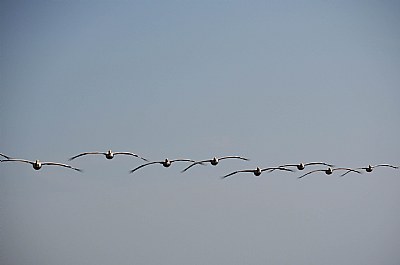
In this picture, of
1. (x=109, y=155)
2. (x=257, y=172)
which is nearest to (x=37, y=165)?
(x=109, y=155)

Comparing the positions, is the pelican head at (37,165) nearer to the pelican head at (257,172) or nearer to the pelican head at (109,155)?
the pelican head at (109,155)

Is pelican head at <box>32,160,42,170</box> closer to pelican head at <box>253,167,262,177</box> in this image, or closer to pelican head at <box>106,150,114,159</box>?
pelican head at <box>106,150,114,159</box>

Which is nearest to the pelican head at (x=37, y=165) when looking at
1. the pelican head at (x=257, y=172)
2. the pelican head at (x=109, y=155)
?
the pelican head at (x=109, y=155)

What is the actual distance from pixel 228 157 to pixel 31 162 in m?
12.1

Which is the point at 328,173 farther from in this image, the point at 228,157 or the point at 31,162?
the point at 31,162

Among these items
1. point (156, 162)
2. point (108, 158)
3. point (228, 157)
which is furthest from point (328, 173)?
point (108, 158)

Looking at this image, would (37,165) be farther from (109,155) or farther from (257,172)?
(257,172)

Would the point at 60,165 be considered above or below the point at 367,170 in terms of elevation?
below

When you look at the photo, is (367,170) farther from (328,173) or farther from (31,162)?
(31,162)

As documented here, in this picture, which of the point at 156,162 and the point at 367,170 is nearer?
the point at 156,162

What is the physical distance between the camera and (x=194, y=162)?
4391 cm

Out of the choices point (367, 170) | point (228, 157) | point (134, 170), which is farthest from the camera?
point (367, 170)

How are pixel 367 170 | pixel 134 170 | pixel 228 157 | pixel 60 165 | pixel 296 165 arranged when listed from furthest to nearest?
pixel 367 170 → pixel 296 165 → pixel 228 157 → pixel 134 170 → pixel 60 165

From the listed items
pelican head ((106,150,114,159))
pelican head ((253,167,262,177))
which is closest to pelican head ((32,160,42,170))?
pelican head ((106,150,114,159))
